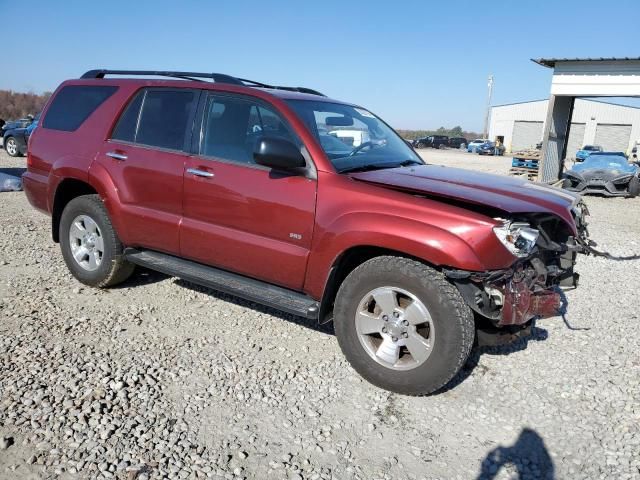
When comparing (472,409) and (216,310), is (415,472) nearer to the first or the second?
(472,409)

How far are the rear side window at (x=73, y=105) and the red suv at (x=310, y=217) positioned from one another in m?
0.02

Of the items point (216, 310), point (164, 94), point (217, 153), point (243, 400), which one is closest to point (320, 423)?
point (243, 400)

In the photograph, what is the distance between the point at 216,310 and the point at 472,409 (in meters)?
2.39

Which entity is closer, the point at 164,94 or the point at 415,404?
the point at 415,404

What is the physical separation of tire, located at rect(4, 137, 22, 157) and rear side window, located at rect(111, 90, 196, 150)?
16137mm

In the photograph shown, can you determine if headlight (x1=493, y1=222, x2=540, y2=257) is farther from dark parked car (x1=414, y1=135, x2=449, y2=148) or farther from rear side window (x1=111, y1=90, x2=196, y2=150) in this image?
dark parked car (x1=414, y1=135, x2=449, y2=148)

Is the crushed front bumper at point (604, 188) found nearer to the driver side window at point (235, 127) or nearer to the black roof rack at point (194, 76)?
the black roof rack at point (194, 76)

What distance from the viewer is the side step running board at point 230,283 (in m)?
3.64

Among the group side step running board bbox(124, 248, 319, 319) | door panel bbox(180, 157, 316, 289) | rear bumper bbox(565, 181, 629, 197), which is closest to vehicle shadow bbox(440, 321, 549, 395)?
side step running board bbox(124, 248, 319, 319)

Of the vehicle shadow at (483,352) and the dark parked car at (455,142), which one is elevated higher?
the dark parked car at (455,142)

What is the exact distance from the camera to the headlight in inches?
120

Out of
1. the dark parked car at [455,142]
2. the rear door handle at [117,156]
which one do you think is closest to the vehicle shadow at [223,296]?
the rear door handle at [117,156]

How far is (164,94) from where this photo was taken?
4488 millimetres

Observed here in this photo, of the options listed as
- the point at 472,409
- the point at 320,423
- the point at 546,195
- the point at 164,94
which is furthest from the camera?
the point at 164,94
